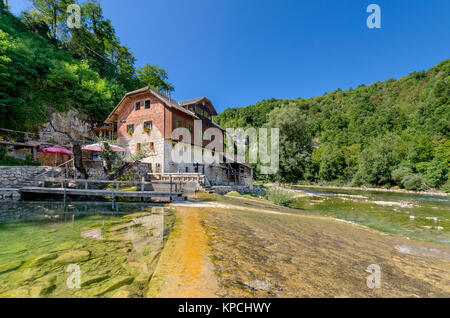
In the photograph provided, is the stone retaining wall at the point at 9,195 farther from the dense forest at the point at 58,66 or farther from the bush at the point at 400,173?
the bush at the point at 400,173

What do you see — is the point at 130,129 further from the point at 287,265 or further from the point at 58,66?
the point at 287,265

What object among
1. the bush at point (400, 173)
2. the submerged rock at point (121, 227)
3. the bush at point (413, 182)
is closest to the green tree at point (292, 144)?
the bush at point (413, 182)

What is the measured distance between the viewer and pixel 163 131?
21.1 m

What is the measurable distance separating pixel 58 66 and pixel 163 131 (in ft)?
50.3

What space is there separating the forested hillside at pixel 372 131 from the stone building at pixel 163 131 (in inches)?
482

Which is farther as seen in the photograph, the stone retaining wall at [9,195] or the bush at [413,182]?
the bush at [413,182]

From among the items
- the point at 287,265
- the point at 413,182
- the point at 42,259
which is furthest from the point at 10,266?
the point at 413,182

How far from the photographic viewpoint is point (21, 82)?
19.4m

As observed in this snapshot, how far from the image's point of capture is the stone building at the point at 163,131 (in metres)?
21.0

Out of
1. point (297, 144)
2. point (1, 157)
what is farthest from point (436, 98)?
point (1, 157)

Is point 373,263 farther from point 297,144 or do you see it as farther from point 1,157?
point 297,144

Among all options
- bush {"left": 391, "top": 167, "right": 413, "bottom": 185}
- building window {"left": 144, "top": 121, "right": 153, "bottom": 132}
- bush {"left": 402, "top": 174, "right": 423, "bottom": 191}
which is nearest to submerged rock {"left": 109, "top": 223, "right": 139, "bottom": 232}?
building window {"left": 144, "top": 121, "right": 153, "bottom": 132}

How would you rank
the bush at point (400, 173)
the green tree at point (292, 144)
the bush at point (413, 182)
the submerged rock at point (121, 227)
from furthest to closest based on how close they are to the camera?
the bush at point (400, 173) → the bush at point (413, 182) → the green tree at point (292, 144) → the submerged rock at point (121, 227)
